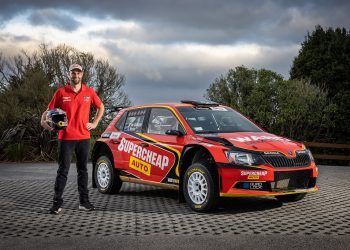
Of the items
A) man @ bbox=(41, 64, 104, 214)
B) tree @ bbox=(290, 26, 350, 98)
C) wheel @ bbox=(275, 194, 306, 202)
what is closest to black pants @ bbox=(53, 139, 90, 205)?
man @ bbox=(41, 64, 104, 214)

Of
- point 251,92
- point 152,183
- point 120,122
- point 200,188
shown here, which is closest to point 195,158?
point 200,188

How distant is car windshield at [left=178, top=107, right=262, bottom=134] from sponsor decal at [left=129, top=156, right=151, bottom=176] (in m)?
1.09

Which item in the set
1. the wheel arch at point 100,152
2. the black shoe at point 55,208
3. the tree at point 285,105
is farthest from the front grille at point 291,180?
the tree at point 285,105

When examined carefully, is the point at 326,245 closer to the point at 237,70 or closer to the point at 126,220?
the point at 126,220

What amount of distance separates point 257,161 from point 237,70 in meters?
41.3

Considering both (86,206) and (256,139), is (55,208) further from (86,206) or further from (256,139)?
(256,139)

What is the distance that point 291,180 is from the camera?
8.01 meters

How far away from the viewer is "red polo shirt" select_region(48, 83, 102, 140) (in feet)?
25.9

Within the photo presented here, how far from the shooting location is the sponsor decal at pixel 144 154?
8.88 metres

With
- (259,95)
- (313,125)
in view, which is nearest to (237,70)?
(259,95)

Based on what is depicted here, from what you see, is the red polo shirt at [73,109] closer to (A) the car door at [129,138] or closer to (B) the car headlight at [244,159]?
(A) the car door at [129,138]

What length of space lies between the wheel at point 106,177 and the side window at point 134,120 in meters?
0.74

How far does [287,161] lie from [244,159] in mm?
685

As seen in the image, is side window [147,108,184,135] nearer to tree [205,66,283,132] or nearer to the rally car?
the rally car
